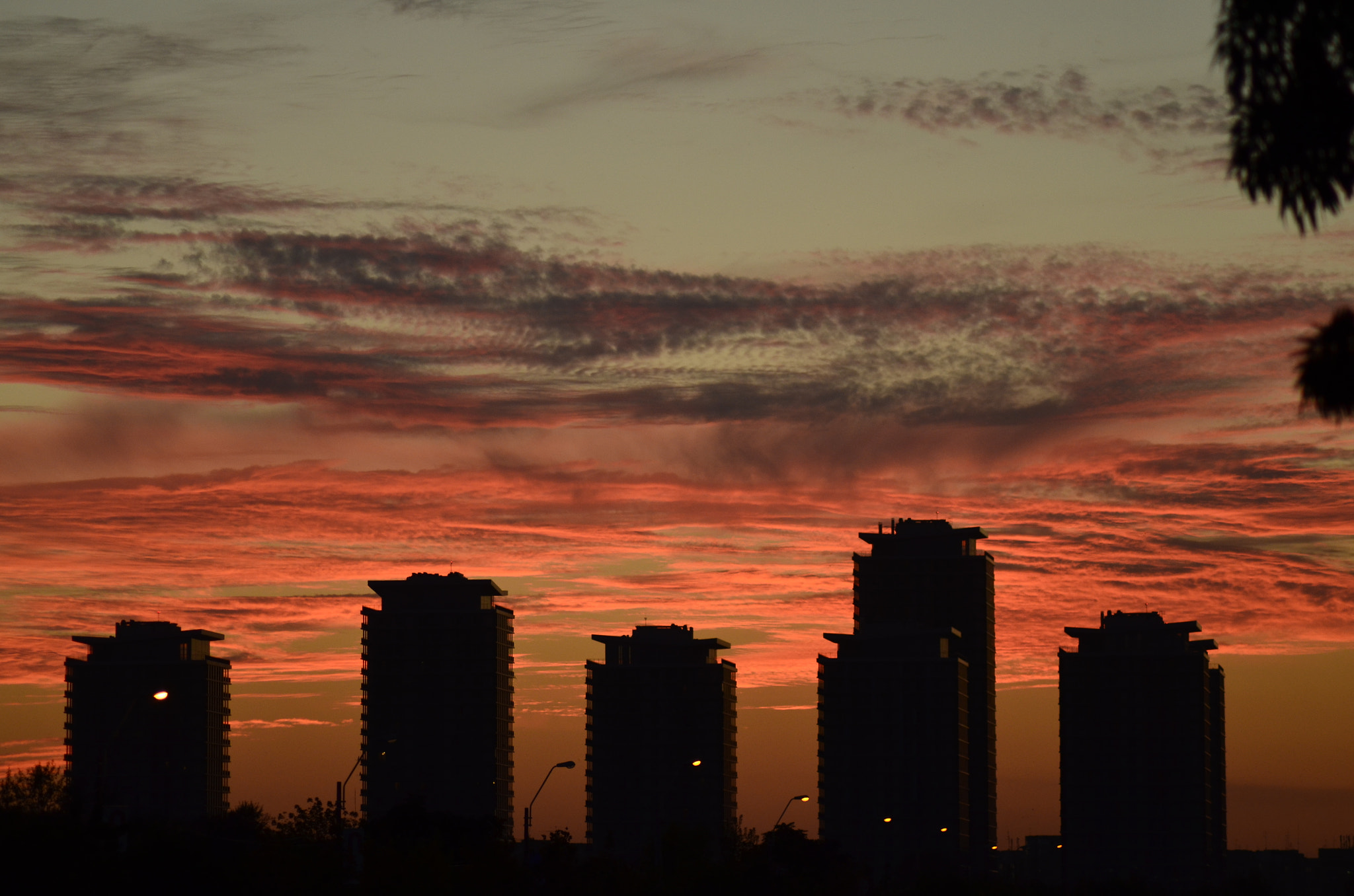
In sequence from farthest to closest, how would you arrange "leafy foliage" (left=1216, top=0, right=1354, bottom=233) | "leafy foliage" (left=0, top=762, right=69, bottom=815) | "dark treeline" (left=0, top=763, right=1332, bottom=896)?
1. "leafy foliage" (left=0, top=762, right=69, bottom=815)
2. "dark treeline" (left=0, top=763, right=1332, bottom=896)
3. "leafy foliage" (left=1216, top=0, right=1354, bottom=233)

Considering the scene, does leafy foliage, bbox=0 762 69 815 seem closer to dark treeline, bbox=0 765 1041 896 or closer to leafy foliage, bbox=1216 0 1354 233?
dark treeline, bbox=0 765 1041 896

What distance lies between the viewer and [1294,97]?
84.5 ft

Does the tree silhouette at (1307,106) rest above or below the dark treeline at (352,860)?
above

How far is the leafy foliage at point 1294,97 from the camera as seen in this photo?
25.5 metres

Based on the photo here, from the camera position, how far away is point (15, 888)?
59.7 m

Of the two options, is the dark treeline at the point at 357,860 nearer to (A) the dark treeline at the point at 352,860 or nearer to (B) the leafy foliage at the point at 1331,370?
(A) the dark treeline at the point at 352,860

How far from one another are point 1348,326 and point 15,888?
49543mm

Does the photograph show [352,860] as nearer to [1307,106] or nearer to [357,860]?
[357,860]

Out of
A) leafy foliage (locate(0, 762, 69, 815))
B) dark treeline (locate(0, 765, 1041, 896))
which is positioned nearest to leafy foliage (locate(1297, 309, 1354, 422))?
dark treeline (locate(0, 765, 1041, 896))

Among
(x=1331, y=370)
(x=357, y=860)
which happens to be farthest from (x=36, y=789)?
(x=1331, y=370)

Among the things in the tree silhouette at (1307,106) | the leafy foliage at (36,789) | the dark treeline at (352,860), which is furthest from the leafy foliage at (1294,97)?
the leafy foliage at (36,789)

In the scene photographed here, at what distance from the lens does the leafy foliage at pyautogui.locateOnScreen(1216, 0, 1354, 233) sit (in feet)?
83.8

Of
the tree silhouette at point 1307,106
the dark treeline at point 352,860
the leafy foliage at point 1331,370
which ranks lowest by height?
the dark treeline at point 352,860

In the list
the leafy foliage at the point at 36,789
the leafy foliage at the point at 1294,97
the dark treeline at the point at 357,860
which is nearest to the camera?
the leafy foliage at the point at 1294,97
